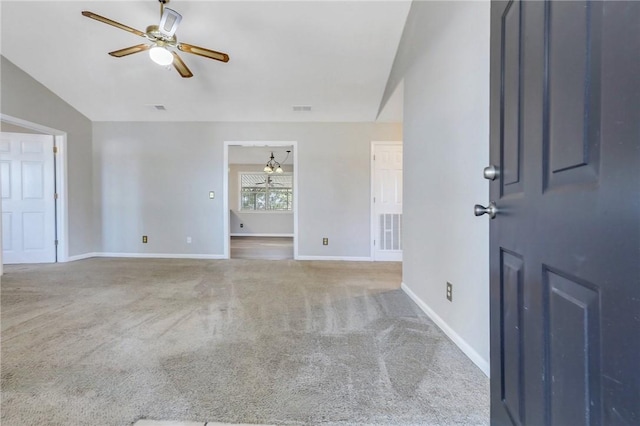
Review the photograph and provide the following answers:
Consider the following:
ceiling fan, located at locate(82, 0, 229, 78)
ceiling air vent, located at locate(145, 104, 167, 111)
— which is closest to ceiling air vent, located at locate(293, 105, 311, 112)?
ceiling fan, located at locate(82, 0, 229, 78)

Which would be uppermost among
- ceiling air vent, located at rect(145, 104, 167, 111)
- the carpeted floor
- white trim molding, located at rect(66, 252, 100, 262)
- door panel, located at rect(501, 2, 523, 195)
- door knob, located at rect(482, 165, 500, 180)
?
ceiling air vent, located at rect(145, 104, 167, 111)

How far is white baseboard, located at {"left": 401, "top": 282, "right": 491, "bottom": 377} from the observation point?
1638 millimetres

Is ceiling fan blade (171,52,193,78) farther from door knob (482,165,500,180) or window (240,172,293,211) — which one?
window (240,172,293,211)

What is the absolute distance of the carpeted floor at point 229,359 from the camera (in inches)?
52.7

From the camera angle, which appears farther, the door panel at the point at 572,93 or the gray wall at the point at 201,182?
the gray wall at the point at 201,182

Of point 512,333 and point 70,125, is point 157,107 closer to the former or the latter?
point 70,125

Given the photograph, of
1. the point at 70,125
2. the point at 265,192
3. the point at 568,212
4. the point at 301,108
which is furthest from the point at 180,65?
the point at 265,192

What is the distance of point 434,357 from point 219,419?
49.4 inches

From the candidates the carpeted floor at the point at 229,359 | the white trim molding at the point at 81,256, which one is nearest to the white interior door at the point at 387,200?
the carpeted floor at the point at 229,359

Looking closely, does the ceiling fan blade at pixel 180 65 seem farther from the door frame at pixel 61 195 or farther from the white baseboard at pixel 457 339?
the white baseboard at pixel 457 339

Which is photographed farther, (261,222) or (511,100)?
(261,222)

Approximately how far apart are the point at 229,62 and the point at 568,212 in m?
3.98

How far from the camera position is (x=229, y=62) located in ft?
12.2

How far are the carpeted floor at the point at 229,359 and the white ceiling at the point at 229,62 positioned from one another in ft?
9.10
